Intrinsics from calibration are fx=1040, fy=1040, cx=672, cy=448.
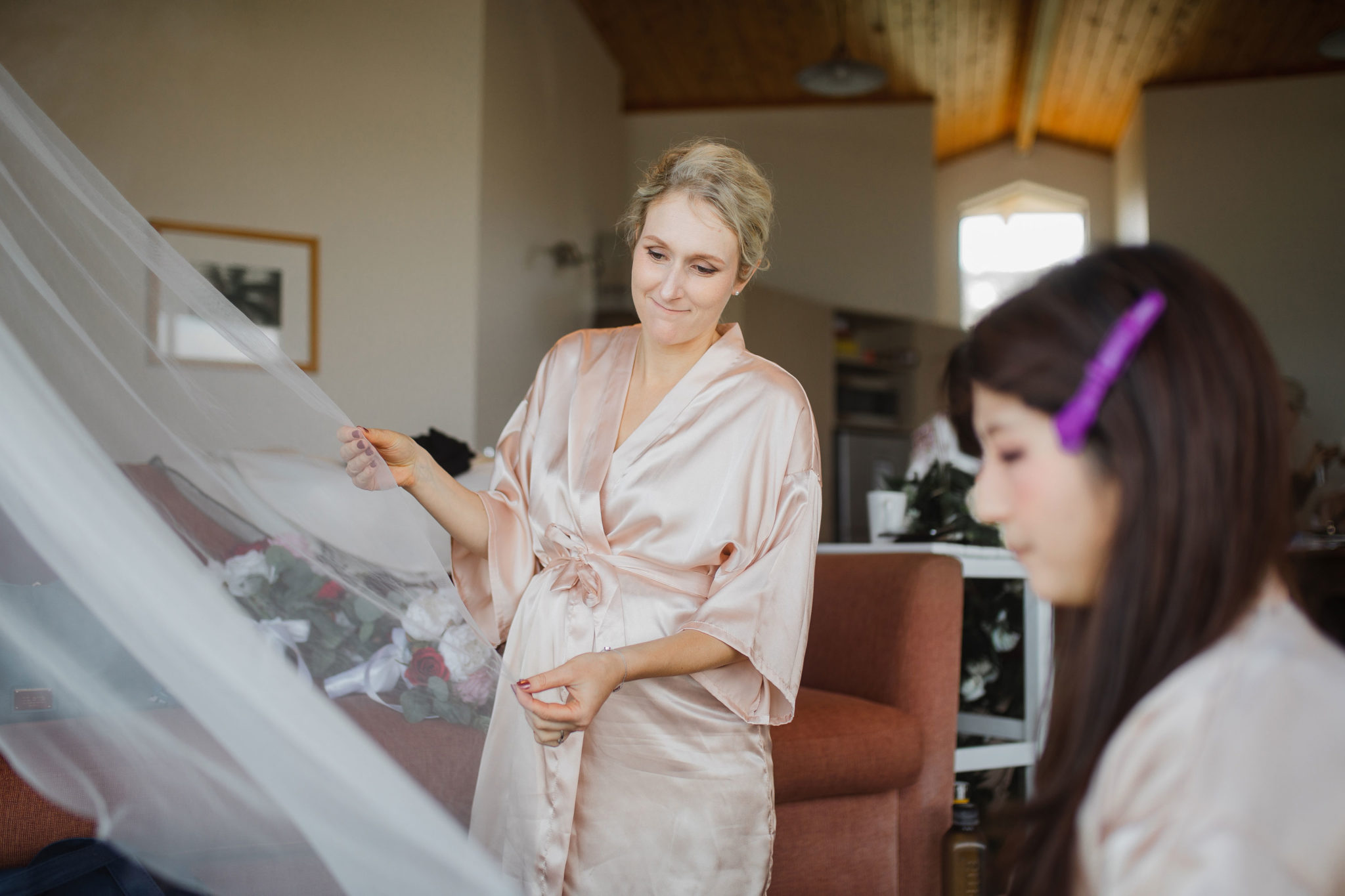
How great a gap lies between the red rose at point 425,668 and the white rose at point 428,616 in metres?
0.01

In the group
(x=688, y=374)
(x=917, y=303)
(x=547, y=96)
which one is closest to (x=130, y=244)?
(x=688, y=374)

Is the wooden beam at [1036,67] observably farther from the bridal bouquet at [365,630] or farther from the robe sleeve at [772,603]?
the bridal bouquet at [365,630]

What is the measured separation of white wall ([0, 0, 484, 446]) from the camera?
333cm

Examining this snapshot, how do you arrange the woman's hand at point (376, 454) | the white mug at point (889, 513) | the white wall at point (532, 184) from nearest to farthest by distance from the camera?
the woman's hand at point (376, 454) → the white mug at point (889, 513) → the white wall at point (532, 184)

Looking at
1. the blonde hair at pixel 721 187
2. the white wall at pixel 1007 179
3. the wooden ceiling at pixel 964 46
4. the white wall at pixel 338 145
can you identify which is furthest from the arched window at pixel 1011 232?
the blonde hair at pixel 721 187

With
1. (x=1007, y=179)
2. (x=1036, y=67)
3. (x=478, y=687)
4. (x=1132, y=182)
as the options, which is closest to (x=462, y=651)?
(x=478, y=687)

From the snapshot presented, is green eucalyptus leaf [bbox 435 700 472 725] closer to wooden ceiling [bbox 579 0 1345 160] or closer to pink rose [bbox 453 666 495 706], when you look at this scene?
pink rose [bbox 453 666 495 706]

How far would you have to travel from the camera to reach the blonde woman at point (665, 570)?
3.68 ft

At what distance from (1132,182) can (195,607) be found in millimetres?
7228

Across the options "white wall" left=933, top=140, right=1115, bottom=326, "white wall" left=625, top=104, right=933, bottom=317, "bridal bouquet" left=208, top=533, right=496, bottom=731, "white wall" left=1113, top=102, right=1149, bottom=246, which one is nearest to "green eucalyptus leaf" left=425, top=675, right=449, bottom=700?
"bridal bouquet" left=208, top=533, right=496, bottom=731

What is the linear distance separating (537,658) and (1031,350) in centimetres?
74

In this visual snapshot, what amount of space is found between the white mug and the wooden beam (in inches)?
134

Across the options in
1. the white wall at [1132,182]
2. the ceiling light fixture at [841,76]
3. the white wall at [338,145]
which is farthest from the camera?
the white wall at [1132,182]

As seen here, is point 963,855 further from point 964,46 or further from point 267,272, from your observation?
point 964,46
